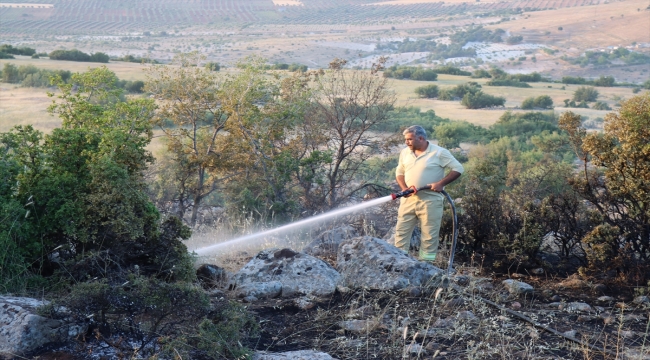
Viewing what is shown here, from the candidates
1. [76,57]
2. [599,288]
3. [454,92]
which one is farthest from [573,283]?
[76,57]

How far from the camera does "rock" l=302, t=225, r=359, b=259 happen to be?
7786mm

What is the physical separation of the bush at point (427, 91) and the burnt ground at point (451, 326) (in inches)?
1307

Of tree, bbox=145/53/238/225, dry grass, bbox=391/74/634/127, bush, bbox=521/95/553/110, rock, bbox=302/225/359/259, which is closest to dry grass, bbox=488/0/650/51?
dry grass, bbox=391/74/634/127

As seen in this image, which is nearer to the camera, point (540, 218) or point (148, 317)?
point (148, 317)

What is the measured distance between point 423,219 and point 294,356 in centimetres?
304

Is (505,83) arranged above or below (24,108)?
below

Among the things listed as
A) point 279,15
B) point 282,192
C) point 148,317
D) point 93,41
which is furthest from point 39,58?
point 279,15

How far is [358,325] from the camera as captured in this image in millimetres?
5113

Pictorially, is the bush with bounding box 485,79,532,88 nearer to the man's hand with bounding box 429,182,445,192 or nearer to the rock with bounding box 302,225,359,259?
the rock with bounding box 302,225,359,259

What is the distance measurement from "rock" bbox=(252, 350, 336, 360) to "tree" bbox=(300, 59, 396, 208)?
23.0 ft

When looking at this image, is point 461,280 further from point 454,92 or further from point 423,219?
point 454,92

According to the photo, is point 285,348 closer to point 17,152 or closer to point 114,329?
point 114,329

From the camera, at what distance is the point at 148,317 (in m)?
4.78

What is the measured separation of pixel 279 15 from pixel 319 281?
134 m
